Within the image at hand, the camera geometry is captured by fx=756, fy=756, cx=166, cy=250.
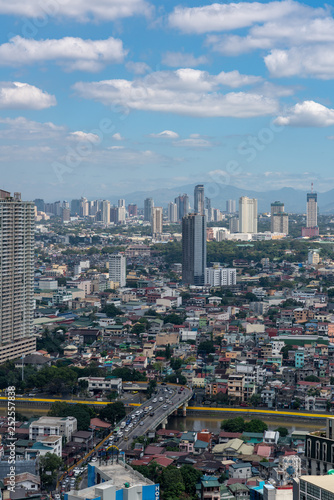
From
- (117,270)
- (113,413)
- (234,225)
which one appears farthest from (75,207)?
(113,413)

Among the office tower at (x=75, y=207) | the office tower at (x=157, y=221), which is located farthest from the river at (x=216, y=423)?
the office tower at (x=75, y=207)

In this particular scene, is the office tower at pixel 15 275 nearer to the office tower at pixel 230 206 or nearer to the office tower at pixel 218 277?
the office tower at pixel 218 277

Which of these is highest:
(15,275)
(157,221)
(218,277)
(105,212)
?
(105,212)

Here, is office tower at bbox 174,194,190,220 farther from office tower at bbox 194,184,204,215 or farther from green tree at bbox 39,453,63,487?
green tree at bbox 39,453,63,487

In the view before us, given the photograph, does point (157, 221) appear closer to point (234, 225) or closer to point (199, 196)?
point (199, 196)

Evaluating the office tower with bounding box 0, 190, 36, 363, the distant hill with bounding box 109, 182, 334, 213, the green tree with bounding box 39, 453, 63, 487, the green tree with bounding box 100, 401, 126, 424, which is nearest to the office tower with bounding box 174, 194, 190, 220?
the distant hill with bounding box 109, 182, 334, 213

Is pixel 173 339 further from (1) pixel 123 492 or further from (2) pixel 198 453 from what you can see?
(1) pixel 123 492

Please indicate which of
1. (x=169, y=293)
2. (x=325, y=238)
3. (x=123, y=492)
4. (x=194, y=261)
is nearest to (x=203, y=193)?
(x=325, y=238)
